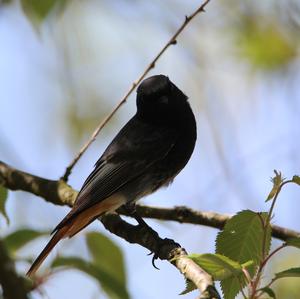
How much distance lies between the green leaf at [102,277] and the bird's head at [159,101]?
223 cm

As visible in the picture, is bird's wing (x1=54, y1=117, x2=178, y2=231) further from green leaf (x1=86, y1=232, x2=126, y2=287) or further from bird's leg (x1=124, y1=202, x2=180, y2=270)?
green leaf (x1=86, y1=232, x2=126, y2=287)

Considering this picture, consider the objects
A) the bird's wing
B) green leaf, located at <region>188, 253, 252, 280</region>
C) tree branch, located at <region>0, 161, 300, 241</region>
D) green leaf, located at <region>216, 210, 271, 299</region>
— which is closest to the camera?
green leaf, located at <region>188, 253, 252, 280</region>

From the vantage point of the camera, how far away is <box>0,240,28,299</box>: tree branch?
1.22 metres

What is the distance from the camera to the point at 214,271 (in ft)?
6.38

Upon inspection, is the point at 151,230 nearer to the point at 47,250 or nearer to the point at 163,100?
the point at 47,250

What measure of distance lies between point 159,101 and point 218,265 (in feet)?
8.94

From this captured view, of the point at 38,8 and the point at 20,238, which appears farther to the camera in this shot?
the point at 38,8

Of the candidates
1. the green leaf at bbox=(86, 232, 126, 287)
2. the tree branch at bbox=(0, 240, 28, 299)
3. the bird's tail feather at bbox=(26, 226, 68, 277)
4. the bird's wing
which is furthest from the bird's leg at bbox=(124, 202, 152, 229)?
the tree branch at bbox=(0, 240, 28, 299)

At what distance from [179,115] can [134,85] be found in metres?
1.23

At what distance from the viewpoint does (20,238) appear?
2725mm

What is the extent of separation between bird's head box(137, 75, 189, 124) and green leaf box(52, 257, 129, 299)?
87.8 inches

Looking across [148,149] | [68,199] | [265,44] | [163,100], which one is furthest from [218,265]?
[265,44]

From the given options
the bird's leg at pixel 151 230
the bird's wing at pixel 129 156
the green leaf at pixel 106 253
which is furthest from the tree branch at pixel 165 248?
the bird's wing at pixel 129 156

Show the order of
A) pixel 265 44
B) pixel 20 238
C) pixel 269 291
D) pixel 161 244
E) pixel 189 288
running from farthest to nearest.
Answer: pixel 265 44
pixel 161 244
pixel 20 238
pixel 189 288
pixel 269 291
